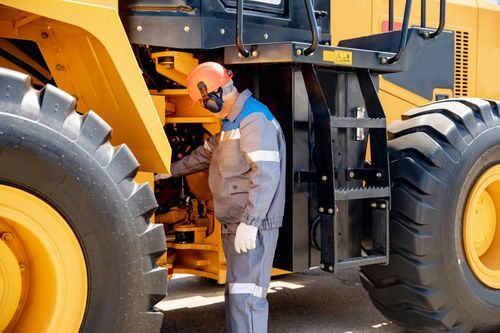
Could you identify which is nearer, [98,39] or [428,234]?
[98,39]

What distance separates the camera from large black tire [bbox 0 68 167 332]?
107 inches

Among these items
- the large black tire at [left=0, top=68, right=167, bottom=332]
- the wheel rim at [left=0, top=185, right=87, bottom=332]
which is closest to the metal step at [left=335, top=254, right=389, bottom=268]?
the large black tire at [left=0, top=68, right=167, bottom=332]

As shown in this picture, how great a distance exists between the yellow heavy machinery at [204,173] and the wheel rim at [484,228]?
1cm

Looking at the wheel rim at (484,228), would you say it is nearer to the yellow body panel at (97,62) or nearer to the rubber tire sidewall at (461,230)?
the rubber tire sidewall at (461,230)

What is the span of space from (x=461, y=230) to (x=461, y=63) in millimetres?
1987

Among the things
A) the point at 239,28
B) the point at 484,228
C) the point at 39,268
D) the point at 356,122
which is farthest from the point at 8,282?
the point at 484,228

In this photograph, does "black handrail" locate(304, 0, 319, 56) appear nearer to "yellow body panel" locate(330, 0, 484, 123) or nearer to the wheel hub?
"yellow body panel" locate(330, 0, 484, 123)

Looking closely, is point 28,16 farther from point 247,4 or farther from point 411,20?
point 411,20

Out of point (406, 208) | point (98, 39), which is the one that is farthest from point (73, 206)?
point (406, 208)

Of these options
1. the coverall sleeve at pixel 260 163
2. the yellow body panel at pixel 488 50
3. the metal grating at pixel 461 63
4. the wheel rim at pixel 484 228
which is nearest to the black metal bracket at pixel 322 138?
the coverall sleeve at pixel 260 163

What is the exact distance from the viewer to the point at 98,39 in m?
3.04

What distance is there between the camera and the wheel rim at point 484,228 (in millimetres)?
4336

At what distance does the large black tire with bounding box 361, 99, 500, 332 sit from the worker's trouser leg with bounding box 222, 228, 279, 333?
0.86 metres

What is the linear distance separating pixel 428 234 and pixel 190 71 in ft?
5.48
